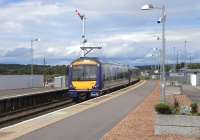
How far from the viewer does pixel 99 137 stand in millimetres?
14664

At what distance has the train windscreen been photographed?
39281 mm

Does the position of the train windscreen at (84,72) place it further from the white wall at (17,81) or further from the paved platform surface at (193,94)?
the white wall at (17,81)

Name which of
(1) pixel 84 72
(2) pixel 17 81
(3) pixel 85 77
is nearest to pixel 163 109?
(1) pixel 84 72

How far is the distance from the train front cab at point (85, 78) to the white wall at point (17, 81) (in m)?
26.2

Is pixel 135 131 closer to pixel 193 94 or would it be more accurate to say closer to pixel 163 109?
pixel 163 109

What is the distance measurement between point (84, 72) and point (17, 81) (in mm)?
31263

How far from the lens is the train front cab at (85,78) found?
129ft

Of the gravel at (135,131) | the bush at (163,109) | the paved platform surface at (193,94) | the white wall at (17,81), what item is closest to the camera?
the gravel at (135,131)

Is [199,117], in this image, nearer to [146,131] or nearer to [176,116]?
[176,116]

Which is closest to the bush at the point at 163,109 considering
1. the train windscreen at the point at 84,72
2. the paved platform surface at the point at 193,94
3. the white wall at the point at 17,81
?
the paved platform surface at the point at 193,94

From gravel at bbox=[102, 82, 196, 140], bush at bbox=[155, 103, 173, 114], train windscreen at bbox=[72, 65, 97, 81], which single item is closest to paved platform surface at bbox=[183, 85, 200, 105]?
train windscreen at bbox=[72, 65, 97, 81]

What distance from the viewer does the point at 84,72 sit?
3931 cm

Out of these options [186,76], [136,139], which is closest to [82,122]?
[136,139]

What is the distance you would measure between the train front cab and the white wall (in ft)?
86.0
